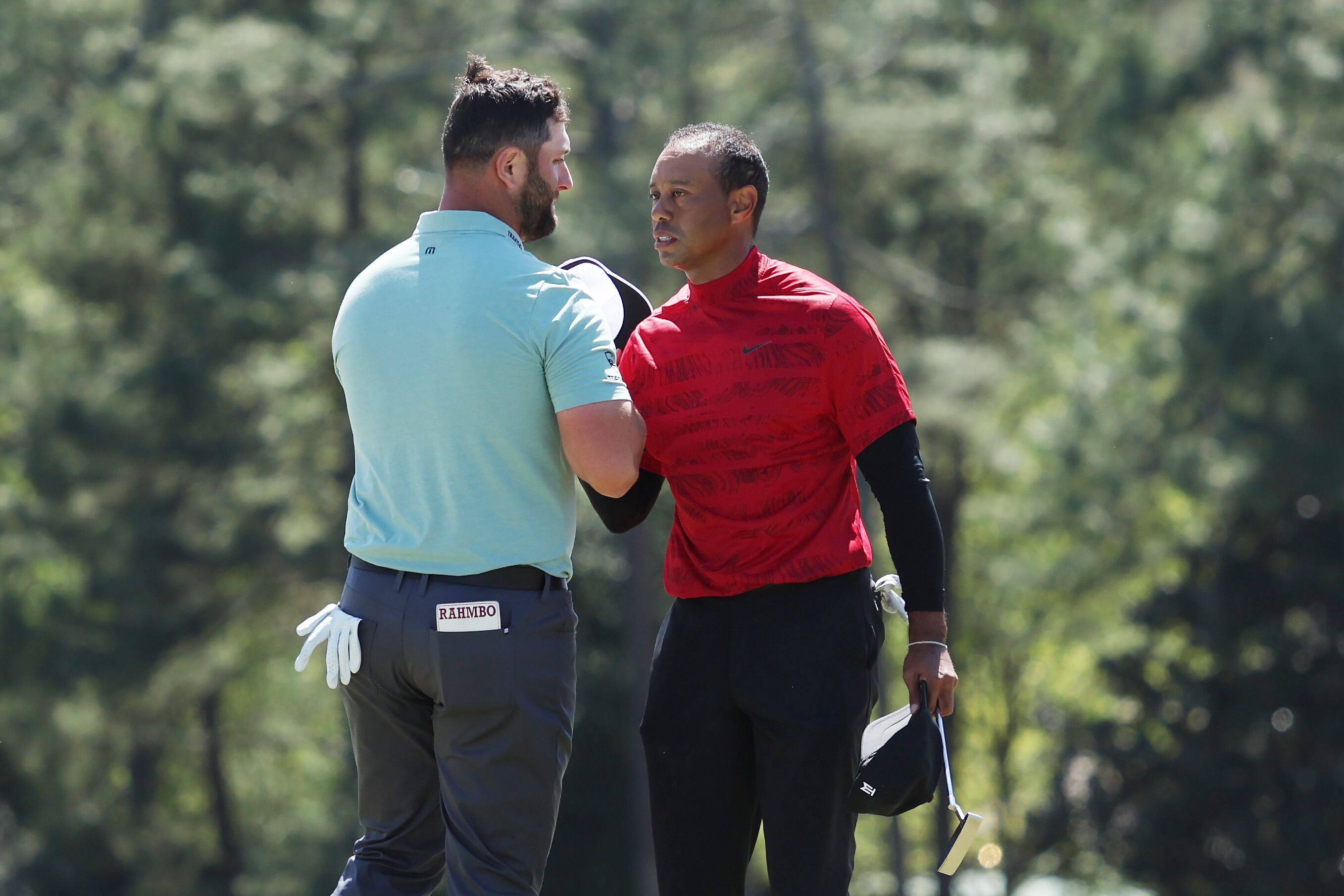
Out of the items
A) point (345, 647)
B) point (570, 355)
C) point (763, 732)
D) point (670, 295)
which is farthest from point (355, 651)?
point (670, 295)

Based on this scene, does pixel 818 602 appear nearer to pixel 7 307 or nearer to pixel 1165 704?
pixel 1165 704

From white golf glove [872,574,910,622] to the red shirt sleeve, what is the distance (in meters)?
0.48

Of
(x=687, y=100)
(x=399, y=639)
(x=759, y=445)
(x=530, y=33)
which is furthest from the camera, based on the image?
(x=530, y=33)

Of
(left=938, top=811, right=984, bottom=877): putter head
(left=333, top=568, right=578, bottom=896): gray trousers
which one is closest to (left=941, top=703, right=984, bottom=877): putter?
(left=938, top=811, right=984, bottom=877): putter head

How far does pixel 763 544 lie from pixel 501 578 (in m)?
0.51

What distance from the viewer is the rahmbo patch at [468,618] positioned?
2582 mm

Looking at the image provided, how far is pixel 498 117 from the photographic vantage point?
8.92 ft

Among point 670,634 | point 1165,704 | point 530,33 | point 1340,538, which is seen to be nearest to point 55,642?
point 530,33

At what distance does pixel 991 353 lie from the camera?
638 inches

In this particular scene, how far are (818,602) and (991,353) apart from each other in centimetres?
1378

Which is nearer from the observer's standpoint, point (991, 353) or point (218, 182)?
point (218, 182)

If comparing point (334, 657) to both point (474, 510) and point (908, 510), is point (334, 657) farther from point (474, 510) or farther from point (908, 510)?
point (908, 510)

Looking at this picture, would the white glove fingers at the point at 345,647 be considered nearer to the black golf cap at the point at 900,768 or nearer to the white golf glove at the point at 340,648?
the white golf glove at the point at 340,648

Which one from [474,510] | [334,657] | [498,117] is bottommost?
[334,657]
